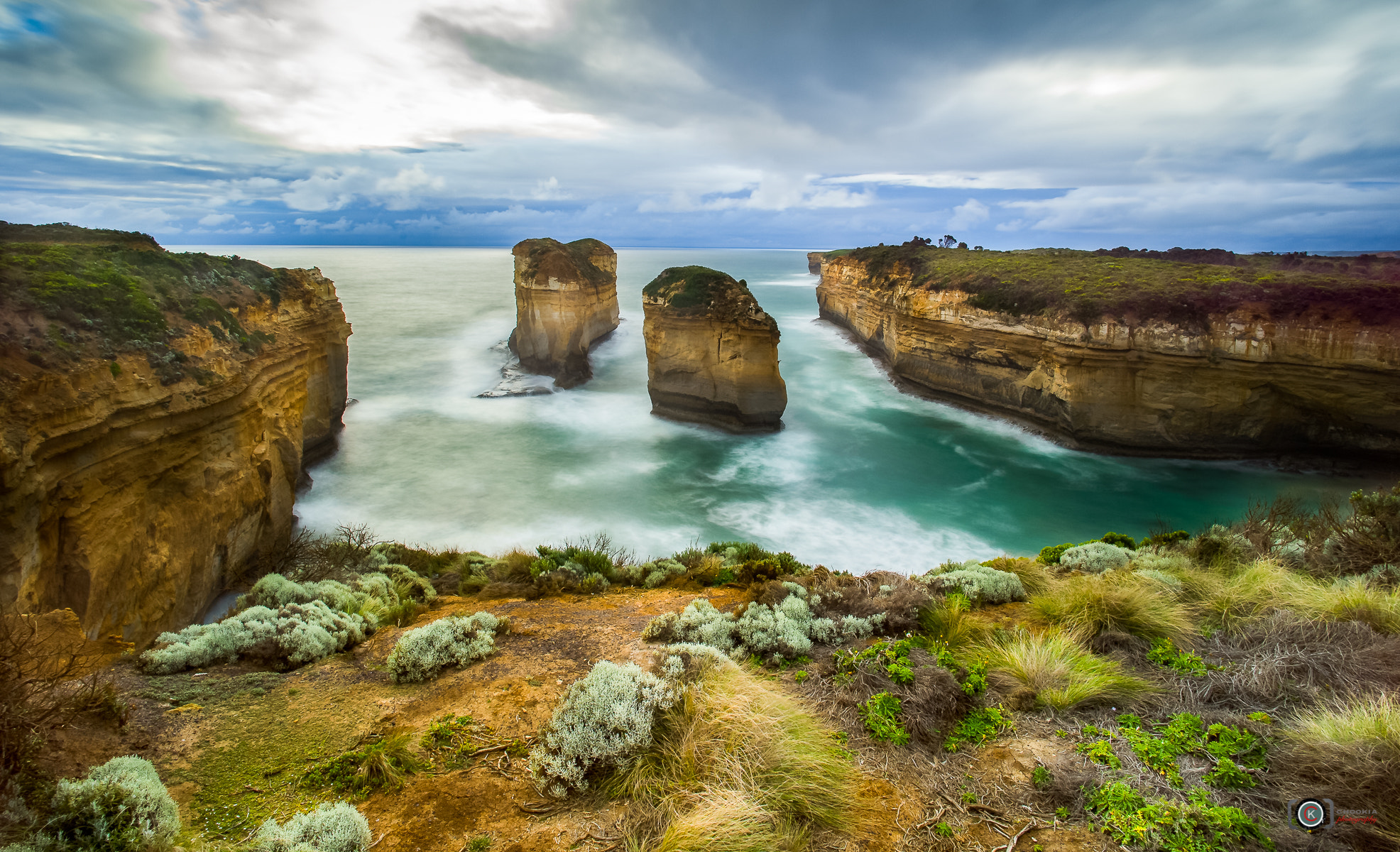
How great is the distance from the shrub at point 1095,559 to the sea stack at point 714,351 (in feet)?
51.1

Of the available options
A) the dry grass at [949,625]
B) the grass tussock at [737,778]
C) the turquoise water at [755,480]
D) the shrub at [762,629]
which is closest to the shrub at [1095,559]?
the dry grass at [949,625]

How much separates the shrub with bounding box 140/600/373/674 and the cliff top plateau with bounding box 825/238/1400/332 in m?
24.1

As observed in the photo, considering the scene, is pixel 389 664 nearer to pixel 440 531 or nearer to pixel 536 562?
pixel 536 562

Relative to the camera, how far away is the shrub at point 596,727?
3.80 meters

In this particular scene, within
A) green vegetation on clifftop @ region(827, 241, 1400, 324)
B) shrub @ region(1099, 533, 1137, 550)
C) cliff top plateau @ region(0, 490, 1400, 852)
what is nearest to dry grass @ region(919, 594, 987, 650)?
cliff top plateau @ region(0, 490, 1400, 852)

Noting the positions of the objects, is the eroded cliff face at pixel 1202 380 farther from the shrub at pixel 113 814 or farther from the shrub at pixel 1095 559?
the shrub at pixel 113 814

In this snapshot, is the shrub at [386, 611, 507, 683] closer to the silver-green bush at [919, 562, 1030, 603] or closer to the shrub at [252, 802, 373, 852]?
the shrub at [252, 802, 373, 852]

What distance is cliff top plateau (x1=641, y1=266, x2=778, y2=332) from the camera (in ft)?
76.6

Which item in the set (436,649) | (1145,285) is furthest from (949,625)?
(1145,285)

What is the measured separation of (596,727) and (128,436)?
30.7ft

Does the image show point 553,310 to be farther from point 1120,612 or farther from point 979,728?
point 979,728

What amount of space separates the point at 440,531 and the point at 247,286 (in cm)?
792

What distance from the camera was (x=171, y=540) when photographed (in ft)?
31.1

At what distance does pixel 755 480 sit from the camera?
66.6 feet
